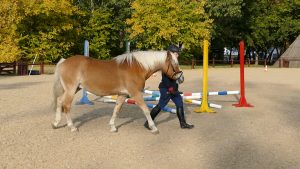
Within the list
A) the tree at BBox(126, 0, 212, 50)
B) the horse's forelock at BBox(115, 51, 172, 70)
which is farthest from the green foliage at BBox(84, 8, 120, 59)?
the horse's forelock at BBox(115, 51, 172, 70)

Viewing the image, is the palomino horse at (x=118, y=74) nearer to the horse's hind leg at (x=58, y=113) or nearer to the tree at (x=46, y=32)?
the horse's hind leg at (x=58, y=113)

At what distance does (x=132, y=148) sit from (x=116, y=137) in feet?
Answer: 2.52

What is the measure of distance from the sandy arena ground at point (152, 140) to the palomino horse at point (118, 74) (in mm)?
569

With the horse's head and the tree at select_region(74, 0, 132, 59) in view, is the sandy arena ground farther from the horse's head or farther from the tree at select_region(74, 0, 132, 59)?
the tree at select_region(74, 0, 132, 59)

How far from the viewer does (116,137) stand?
19.5ft

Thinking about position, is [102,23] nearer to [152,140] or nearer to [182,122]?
[182,122]

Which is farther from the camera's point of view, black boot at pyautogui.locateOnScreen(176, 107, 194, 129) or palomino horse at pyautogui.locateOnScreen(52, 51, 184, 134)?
black boot at pyautogui.locateOnScreen(176, 107, 194, 129)

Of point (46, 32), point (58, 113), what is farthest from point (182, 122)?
point (46, 32)

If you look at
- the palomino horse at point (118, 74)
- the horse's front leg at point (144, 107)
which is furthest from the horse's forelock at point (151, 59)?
the horse's front leg at point (144, 107)

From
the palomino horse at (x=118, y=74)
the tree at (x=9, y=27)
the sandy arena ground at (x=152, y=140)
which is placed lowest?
the sandy arena ground at (x=152, y=140)

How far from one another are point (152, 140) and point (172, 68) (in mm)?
1349

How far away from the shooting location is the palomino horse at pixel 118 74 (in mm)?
6105

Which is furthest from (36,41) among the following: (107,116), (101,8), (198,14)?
(107,116)

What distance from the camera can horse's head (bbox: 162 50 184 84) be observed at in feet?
20.0
